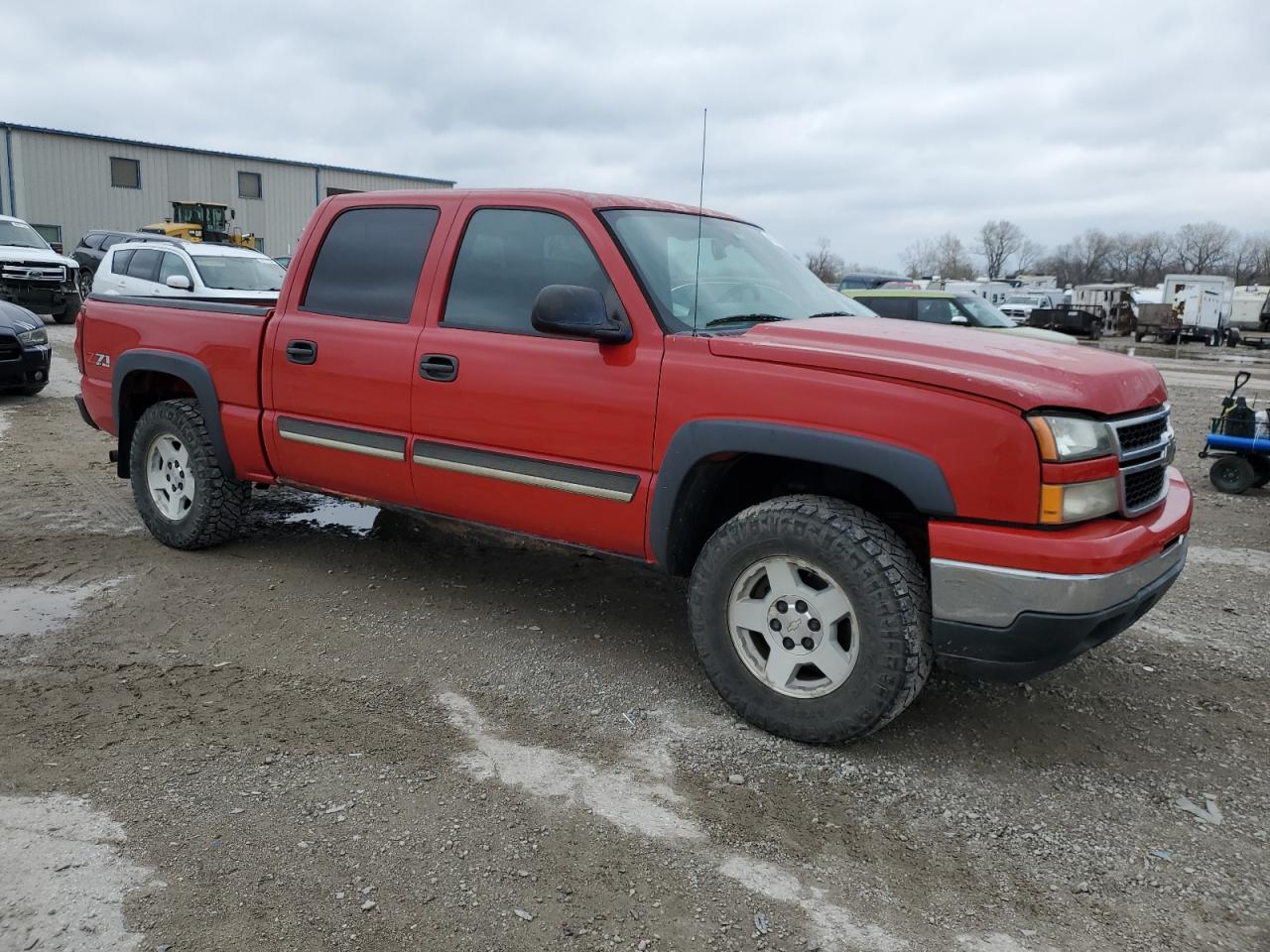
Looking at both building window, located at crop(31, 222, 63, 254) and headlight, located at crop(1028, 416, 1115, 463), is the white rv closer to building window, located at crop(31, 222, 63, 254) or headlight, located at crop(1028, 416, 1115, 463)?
headlight, located at crop(1028, 416, 1115, 463)

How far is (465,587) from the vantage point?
4.95 meters

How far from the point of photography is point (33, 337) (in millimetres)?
10469

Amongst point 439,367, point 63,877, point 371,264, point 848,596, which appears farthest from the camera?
point 371,264

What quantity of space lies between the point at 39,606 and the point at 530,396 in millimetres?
2590

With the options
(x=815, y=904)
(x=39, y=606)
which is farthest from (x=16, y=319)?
(x=815, y=904)

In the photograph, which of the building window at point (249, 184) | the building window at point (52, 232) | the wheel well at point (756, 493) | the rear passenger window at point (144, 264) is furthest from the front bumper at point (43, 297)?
the building window at point (249, 184)

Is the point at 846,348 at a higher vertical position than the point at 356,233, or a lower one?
lower

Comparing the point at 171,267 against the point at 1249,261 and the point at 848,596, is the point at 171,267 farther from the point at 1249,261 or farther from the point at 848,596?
the point at 1249,261

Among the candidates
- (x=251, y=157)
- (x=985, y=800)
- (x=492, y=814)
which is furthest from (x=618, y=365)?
(x=251, y=157)

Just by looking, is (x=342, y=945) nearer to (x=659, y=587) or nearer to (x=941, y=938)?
(x=941, y=938)

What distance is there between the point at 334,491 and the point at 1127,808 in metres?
3.50

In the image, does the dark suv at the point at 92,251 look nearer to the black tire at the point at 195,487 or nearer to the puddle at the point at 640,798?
the black tire at the point at 195,487

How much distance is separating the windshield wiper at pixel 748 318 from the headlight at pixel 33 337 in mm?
9453

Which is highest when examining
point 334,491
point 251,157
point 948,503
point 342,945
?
point 251,157
